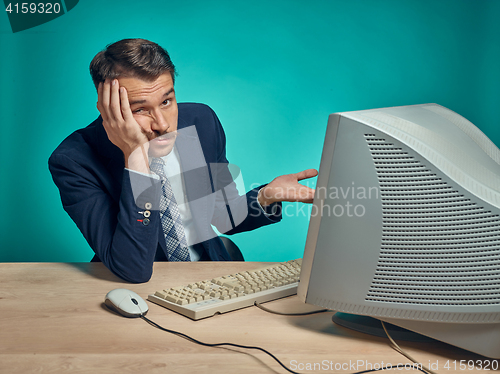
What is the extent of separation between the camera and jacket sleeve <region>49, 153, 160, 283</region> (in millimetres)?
966

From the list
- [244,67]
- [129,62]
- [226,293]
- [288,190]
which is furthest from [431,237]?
[244,67]

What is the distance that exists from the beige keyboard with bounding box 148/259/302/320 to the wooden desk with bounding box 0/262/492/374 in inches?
0.7

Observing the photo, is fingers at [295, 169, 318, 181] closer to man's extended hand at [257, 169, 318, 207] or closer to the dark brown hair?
man's extended hand at [257, 169, 318, 207]

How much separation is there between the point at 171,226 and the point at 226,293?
0.58 meters

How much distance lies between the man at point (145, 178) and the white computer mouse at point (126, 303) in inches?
6.0

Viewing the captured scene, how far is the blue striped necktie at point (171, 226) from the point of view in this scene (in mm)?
1337

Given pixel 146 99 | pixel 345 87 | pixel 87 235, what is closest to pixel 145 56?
pixel 146 99

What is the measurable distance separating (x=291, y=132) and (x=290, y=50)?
48cm

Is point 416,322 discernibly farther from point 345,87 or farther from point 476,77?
point 476,77

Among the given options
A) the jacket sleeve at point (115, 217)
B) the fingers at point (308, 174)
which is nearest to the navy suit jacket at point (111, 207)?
the jacket sleeve at point (115, 217)

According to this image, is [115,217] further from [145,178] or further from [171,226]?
[171,226]

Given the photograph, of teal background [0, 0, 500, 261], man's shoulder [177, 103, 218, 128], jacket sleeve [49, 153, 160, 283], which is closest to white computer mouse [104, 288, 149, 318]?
jacket sleeve [49, 153, 160, 283]

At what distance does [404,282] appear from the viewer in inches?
23.9

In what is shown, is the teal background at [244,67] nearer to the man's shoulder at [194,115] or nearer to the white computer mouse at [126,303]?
the man's shoulder at [194,115]
